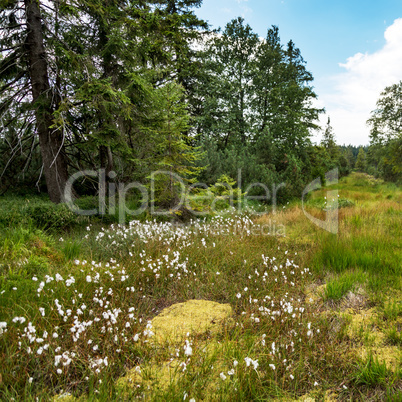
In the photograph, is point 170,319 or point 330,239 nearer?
point 170,319

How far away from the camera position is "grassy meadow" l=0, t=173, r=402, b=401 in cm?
205

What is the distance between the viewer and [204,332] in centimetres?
Answer: 281

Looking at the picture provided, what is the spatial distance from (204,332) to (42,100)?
754 centimetres

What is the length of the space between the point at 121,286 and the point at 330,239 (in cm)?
420

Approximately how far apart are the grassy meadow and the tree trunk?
Answer: 1.85 meters

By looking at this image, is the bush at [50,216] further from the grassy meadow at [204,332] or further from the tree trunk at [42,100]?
the tree trunk at [42,100]

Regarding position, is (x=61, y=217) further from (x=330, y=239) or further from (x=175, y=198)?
(x=330, y=239)

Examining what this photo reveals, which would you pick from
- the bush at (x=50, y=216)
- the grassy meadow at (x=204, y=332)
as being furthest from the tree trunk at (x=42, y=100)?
the grassy meadow at (x=204, y=332)

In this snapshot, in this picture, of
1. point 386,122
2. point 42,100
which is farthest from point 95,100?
point 386,122

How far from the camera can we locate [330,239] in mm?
5293

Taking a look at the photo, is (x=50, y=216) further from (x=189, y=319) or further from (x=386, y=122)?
(x=386, y=122)

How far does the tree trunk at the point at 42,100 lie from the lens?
283 inches

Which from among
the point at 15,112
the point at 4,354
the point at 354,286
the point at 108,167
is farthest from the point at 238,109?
the point at 4,354

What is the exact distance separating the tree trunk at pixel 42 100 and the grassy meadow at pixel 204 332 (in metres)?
1.85
